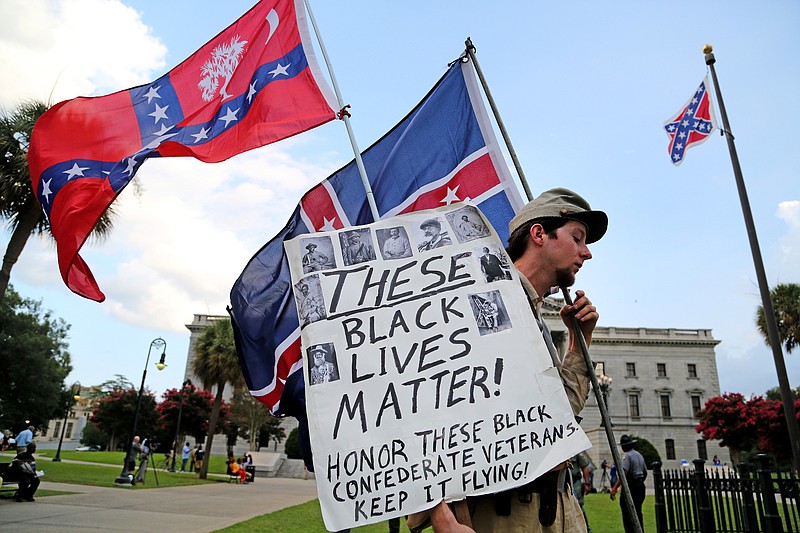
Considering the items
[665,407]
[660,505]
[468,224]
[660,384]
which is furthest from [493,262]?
[665,407]

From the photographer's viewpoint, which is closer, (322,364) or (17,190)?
(322,364)

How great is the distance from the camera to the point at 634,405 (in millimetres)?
64438

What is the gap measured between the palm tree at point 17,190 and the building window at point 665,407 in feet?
213

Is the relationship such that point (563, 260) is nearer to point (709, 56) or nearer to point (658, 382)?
point (709, 56)

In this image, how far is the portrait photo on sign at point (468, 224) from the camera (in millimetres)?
2512

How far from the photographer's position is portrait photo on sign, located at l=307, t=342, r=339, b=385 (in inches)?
83.6

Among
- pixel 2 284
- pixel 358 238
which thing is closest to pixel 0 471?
pixel 2 284

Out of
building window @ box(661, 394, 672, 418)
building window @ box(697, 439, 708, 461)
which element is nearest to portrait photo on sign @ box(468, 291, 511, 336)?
building window @ box(661, 394, 672, 418)

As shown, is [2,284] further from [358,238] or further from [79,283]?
[358,238]

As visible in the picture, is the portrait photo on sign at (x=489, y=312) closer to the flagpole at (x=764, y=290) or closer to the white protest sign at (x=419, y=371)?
the white protest sign at (x=419, y=371)

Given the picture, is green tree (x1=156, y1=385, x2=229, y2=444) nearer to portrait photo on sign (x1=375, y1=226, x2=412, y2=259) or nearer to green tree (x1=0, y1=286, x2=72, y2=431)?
green tree (x1=0, y1=286, x2=72, y2=431)

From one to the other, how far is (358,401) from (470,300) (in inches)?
23.8

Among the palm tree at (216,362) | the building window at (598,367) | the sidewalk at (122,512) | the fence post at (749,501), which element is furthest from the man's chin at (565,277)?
the palm tree at (216,362)

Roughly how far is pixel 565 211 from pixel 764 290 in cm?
1132
